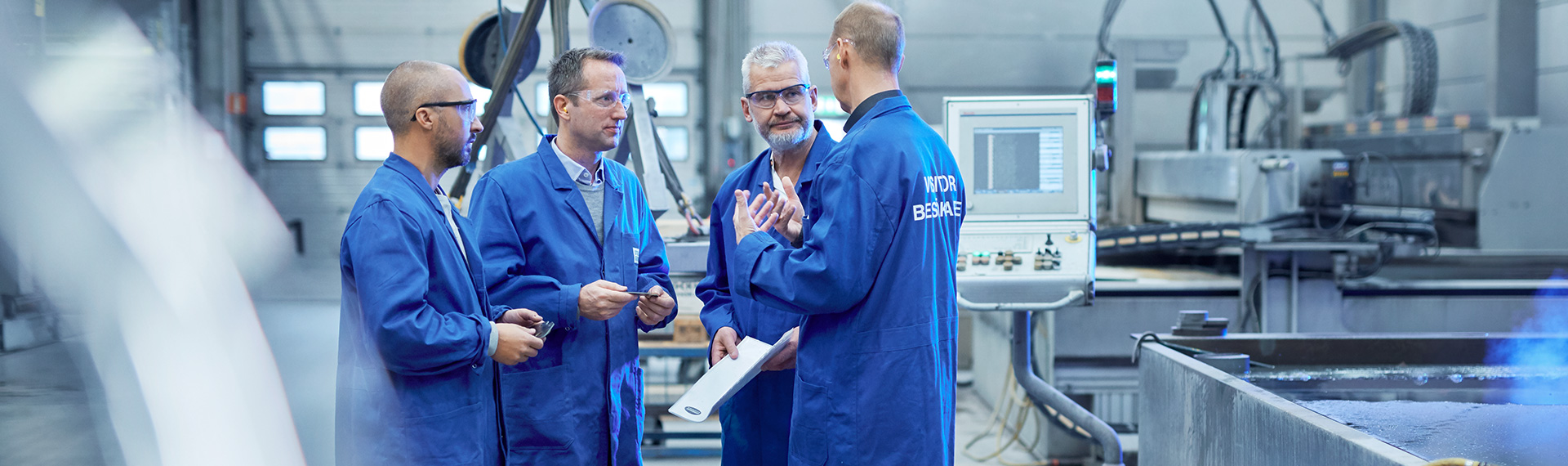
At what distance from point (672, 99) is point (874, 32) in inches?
317

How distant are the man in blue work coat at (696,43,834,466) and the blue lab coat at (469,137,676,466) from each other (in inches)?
7.8

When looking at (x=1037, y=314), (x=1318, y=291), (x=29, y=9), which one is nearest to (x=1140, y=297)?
(x=1037, y=314)

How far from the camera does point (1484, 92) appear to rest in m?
7.40

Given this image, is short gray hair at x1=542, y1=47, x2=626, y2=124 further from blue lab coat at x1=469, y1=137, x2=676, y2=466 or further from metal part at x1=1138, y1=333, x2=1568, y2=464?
metal part at x1=1138, y1=333, x2=1568, y2=464

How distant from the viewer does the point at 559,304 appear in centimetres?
190

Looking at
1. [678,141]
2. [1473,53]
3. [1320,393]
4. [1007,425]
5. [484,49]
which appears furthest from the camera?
[678,141]

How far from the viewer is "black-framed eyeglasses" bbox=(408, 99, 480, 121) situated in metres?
1.64

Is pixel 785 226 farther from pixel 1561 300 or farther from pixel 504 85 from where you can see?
pixel 1561 300

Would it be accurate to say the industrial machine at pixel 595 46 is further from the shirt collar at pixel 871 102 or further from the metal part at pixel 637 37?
the shirt collar at pixel 871 102

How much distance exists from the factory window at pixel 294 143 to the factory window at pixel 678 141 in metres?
3.69

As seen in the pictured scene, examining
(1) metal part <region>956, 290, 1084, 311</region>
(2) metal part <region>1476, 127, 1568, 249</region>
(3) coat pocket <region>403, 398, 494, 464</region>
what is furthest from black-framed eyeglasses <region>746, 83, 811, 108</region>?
(2) metal part <region>1476, 127, 1568, 249</region>

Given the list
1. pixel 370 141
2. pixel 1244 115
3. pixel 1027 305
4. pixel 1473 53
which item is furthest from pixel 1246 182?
pixel 370 141

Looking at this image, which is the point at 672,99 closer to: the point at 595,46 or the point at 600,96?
the point at 595,46

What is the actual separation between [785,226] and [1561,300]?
4210 mm
